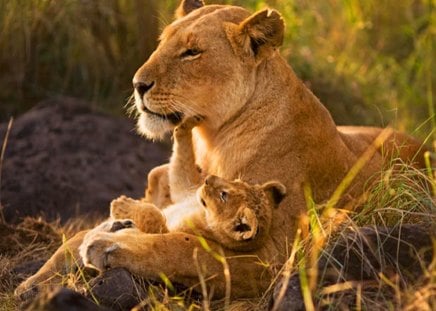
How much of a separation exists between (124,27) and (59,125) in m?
1.18

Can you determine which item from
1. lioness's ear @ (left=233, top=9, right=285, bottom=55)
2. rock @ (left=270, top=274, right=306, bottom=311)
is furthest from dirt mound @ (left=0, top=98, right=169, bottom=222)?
rock @ (left=270, top=274, right=306, bottom=311)

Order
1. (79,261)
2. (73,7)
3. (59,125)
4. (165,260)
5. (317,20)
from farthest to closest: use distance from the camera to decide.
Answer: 1. (317,20)
2. (73,7)
3. (59,125)
4. (79,261)
5. (165,260)

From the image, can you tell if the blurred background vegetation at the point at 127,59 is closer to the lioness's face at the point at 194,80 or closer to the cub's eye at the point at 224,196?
the lioness's face at the point at 194,80

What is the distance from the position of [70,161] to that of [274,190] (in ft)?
10.5

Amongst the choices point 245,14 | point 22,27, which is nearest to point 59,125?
point 22,27

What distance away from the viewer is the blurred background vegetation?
8898 millimetres

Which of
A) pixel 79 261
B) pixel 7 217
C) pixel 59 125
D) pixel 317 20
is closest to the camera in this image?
pixel 79 261

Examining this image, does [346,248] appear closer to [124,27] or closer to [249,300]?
[249,300]

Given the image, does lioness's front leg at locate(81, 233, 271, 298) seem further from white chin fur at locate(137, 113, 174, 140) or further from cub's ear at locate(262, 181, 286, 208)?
white chin fur at locate(137, 113, 174, 140)

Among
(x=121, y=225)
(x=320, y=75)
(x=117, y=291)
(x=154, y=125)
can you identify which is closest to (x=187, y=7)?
(x=154, y=125)

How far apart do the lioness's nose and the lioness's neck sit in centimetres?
42

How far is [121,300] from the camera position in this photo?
15.9 ft

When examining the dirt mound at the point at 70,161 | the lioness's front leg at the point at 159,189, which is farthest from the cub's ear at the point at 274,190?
the dirt mound at the point at 70,161

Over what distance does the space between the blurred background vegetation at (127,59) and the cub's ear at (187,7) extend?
2222 millimetres
